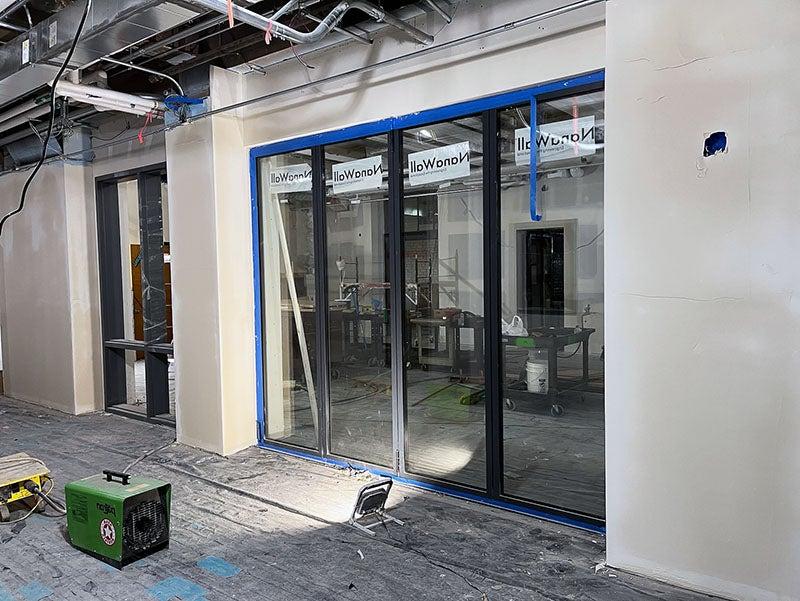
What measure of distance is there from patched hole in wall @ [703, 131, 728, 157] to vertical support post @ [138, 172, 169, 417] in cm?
467

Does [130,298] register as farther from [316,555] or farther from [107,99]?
[316,555]

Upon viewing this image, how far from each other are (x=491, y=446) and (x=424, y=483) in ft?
1.90

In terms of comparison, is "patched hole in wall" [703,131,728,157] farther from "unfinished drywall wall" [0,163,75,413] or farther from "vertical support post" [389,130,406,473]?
"unfinished drywall wall" [0,163,75,413]

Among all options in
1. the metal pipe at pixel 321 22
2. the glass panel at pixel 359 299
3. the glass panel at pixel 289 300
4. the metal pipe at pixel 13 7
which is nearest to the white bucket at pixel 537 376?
the glass panel at pixel 359 299

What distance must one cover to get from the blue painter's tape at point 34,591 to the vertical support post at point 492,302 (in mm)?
2295

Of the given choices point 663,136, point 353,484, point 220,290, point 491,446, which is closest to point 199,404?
point 220,290

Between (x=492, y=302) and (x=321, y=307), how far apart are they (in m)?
1.41

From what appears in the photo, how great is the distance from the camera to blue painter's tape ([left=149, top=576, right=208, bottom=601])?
8.85 ft

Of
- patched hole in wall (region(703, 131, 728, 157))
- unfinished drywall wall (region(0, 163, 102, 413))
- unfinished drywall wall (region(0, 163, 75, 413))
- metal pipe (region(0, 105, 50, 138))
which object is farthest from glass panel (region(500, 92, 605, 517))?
unfinished drywall wall (region(0, 163, 75, 413))

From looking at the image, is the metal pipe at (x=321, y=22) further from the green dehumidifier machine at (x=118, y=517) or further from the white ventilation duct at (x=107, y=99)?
the green dehumidifier machine at (x=118, y=517)

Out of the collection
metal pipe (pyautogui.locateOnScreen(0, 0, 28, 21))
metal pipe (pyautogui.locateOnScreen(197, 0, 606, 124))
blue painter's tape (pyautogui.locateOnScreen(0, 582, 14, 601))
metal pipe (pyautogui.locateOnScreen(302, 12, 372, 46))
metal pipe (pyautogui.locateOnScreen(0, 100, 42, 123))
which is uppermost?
metal pipe (pyautogui.locateOnScreen(302, 12, 372, 46))

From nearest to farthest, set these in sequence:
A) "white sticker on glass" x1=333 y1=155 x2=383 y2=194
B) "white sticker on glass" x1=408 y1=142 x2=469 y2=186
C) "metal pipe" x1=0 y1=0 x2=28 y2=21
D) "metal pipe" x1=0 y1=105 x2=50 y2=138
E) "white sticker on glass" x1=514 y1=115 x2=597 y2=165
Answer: "metal pipe" x1=0 y1=0 x2=28 y2=21, "white sticker on glass" x1=514 y1=115 x2=597 y2=165, "white sticker on glass" x1=408 y1=142 x2=469 y2=186, "white sticker on glass" x1=333 y1=155 x2=383 y2=194, "metal pipe" x1=0 y1=105 x2=50 y2=138

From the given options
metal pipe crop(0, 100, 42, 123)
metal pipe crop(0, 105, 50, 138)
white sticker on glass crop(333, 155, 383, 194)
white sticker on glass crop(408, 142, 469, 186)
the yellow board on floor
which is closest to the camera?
the yellow board on floor

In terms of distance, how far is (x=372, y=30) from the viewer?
12.0ft
